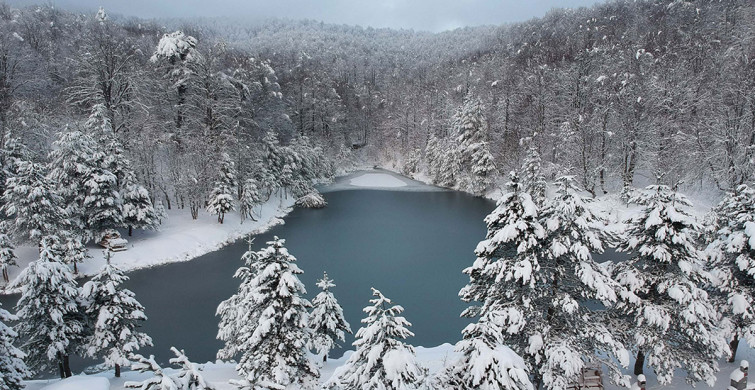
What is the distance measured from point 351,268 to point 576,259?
685 inches

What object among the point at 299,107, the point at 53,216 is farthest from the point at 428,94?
the point at 53,216

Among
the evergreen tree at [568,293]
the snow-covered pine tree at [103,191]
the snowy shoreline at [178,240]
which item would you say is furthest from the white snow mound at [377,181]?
the evergreen tree at [568,293]

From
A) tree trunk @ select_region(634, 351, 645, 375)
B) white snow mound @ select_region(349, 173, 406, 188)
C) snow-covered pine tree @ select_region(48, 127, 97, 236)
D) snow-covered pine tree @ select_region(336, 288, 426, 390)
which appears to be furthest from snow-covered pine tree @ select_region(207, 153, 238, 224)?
tree trunk @ select_region(634, 351, 645, 375)

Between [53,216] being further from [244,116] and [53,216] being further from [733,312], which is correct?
[733,312]

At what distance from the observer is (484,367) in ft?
22.6

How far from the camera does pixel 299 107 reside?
207 ft

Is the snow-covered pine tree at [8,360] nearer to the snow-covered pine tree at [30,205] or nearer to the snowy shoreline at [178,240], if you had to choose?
the snowy shoreline at [178,240]

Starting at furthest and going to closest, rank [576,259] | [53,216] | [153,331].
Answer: [53,216] < [153,331] < [576,259]

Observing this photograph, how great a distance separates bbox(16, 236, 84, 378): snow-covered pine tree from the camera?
12.0m

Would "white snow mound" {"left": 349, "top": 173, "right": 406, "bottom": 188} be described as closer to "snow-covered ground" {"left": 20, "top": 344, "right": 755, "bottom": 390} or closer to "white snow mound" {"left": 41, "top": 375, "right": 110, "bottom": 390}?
"snow-covered ground" {"left": 20, "top": 344, "right": 755, "bottom": 390}

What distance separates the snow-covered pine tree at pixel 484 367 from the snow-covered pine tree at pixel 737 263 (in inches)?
350

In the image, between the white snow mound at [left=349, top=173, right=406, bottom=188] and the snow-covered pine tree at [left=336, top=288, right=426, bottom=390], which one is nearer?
the snow-covered pine tree at [left=336, top=288, right=426, bottom=390]

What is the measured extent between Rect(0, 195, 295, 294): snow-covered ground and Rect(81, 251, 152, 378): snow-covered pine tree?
481 inches

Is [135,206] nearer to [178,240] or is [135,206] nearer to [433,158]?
[178,240]
